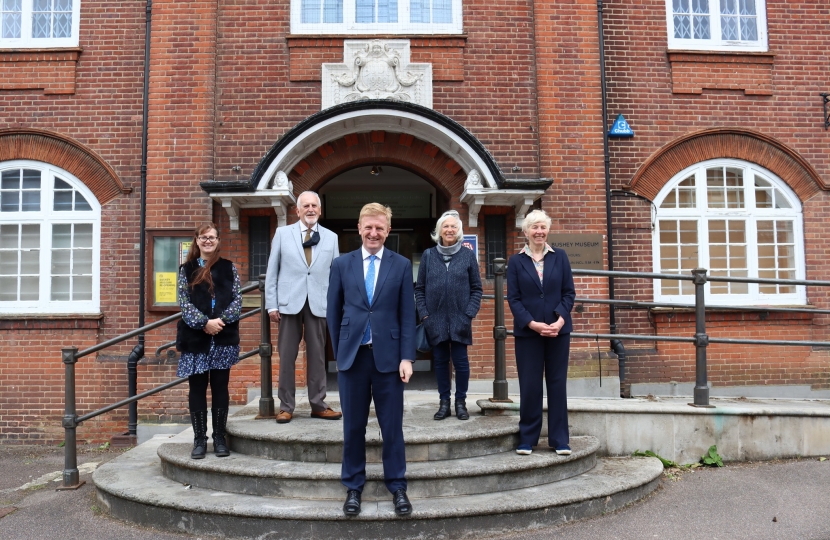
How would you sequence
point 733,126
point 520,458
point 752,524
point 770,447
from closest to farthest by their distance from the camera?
A: point 752,524, point 520,458, point 770,447, point 733,126

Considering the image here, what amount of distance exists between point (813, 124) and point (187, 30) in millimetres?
8399

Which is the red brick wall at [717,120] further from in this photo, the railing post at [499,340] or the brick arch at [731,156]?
the railing post at [499,340]

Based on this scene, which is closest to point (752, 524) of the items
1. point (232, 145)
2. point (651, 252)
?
point (651, 252)

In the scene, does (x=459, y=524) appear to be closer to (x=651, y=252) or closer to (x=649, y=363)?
(x=649, y=363)

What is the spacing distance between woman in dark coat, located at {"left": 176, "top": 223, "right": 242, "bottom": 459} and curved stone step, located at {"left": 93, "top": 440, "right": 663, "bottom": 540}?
0.51m

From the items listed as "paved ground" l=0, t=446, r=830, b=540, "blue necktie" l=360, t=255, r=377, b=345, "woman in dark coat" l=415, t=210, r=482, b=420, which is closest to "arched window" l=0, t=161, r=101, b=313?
"paved ground" l=0, t=446, r=830, b=540

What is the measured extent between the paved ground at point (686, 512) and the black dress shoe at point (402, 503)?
0.69m

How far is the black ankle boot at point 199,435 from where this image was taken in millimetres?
4965

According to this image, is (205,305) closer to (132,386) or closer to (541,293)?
(541,293)

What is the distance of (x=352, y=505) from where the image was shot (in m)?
4.09

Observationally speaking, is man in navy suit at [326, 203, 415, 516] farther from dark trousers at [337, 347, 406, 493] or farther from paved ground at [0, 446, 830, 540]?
paved ground at [0, 446, 830, 540]

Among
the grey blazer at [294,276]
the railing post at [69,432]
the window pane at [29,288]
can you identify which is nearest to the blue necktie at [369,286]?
the grey blazer at [294,276]

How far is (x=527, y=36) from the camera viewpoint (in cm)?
846

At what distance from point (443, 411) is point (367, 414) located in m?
1.49
